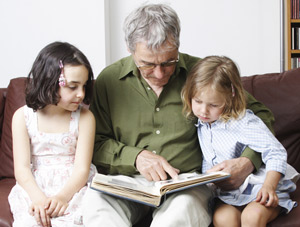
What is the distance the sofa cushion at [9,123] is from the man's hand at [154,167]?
82 cm

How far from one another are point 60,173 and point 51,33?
4.97 ft

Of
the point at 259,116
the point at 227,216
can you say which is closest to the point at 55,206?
the point at 227,216

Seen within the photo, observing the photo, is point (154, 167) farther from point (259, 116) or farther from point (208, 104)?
point (259, 116)

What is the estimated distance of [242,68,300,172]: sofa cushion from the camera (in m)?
2.05

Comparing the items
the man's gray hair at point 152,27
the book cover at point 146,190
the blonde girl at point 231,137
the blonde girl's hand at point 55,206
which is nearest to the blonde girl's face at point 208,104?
the blonde girl at point 231,137

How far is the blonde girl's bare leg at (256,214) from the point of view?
1.41 meters

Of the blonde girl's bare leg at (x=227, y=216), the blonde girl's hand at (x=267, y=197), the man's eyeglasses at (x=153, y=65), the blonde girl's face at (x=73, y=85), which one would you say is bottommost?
the blonde girl's bare leg at (x=227, y=216)

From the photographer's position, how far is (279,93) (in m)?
2.09

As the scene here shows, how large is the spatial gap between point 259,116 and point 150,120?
478 mm

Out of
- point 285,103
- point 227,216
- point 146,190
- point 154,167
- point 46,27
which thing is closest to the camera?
point 146,190

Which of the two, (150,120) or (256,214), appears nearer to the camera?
(256,214)

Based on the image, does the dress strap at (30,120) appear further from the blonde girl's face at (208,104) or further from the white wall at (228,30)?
the white wall at (228,30)

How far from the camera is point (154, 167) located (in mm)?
1605

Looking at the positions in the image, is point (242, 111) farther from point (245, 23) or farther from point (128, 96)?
point (245, 23)
